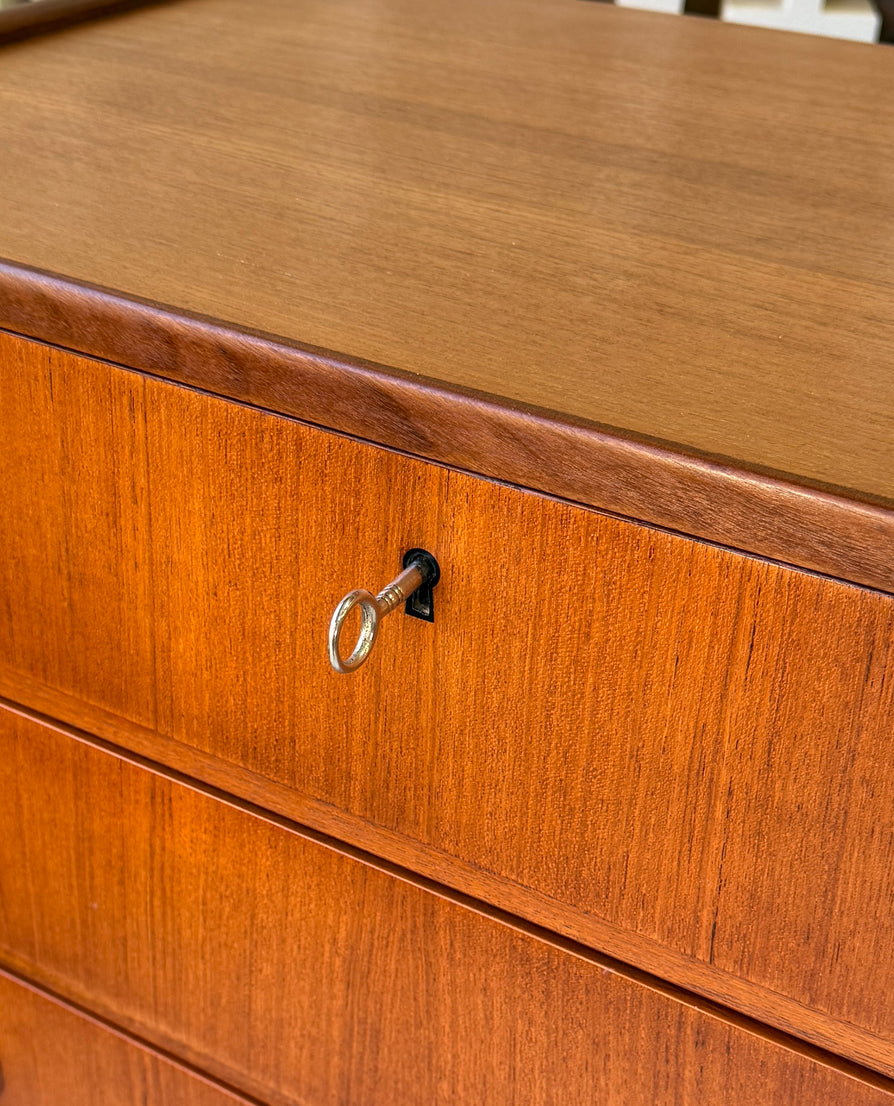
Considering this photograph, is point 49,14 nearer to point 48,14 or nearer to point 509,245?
point 48,14

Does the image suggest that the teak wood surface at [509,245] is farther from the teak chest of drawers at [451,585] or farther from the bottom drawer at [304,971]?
the bottom drawer at [304,971]

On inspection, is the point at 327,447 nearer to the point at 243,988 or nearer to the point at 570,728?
the point at 570,728

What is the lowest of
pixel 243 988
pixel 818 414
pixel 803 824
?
pixel 243 988

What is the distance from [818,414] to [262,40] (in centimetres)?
40

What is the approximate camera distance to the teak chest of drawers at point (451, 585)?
12.8 inches

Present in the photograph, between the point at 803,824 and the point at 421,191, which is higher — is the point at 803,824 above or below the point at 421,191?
below

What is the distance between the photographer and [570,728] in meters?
0.36

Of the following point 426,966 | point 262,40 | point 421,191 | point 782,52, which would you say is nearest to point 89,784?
point 426,966

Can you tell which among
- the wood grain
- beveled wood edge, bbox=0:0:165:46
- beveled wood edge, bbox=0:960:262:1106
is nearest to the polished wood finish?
beveled wood edge, bbox=0:0:165:46

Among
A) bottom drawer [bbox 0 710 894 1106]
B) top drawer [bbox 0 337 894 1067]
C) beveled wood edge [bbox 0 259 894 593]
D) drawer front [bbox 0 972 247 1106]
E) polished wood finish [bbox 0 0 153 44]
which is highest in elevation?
polished wood finish [bbox 0 0 153 44]

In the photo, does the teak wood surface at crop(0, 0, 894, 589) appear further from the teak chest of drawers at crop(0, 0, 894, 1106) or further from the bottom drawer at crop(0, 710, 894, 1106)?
the bottom drawer at crop(0, 710, 894, 1106)

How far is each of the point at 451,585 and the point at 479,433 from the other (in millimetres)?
54

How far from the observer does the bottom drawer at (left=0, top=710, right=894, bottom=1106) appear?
403 mm

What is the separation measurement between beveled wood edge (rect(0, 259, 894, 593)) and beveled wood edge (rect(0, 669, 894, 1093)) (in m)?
0.14
